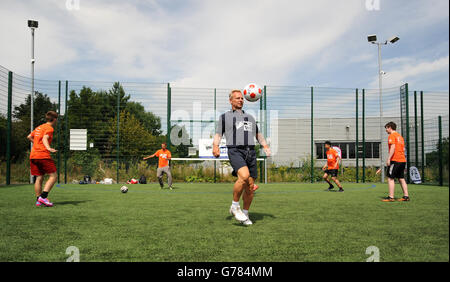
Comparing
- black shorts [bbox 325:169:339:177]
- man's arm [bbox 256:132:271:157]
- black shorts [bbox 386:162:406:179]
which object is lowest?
black shorts [bbox 325:169:339:177]

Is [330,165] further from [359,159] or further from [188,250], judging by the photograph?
[188,250]

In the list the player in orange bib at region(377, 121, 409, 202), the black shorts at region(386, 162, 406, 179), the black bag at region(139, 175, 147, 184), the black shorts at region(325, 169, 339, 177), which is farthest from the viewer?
the black bag at region(139, 175, 147, 184)

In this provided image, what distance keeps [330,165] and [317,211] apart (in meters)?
6.05

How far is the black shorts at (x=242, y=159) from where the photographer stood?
14.6 ft

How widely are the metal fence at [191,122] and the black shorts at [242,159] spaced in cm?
1030

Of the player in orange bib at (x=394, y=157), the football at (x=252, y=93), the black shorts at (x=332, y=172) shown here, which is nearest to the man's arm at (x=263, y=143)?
the football at (x=252, y=93)

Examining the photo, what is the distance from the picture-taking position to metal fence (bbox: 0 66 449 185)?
15.1 meters

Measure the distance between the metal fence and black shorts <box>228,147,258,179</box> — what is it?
10.3 metres

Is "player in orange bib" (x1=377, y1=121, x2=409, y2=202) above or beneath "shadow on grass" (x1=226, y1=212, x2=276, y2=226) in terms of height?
above

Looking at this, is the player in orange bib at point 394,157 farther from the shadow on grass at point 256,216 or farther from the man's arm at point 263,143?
the man's arm at point 263,143

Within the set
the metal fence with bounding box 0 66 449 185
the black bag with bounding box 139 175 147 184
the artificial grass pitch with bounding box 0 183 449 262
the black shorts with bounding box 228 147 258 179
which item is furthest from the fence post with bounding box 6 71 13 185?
the black shorts with bounding box 228 147 258 179

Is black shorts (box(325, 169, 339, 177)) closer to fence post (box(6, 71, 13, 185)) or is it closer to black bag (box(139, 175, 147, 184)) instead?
black bag (box(139, 175, 147, 184))

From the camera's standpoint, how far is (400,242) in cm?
314
